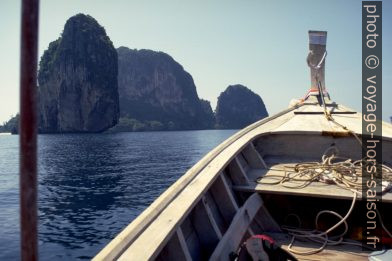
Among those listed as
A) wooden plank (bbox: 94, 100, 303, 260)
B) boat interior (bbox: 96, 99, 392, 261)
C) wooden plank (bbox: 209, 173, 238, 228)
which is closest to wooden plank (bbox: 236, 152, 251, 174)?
boat interior (bbox: 96, 99, 392, 261)

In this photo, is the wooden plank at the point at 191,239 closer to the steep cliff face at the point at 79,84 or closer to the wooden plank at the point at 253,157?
the wooden plank at the point at 253,157

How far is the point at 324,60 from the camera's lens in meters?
9.03

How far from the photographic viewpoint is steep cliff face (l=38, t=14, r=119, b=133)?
117m

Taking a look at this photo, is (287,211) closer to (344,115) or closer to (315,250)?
(315,250)

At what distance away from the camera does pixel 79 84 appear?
119500 mm

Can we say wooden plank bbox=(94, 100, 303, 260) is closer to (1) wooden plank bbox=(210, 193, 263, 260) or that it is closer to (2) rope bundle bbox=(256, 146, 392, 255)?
(1) wooden plank bbox=(210, 193, 263, 260)

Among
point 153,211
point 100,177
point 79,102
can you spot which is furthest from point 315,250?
point 79,102

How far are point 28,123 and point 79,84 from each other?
421 ft

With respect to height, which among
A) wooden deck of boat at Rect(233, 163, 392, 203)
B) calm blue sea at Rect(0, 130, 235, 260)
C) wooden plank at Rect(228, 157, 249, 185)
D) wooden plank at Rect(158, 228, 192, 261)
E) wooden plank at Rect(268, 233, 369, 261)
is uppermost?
wooden plank at Rect(228, 157, 249, 185)

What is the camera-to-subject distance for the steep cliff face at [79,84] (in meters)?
117

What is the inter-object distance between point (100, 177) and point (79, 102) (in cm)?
9706

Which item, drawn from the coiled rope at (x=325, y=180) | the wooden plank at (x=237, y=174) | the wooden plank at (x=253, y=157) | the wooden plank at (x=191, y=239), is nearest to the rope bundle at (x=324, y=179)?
the coiled rope at (x=325, y=180)

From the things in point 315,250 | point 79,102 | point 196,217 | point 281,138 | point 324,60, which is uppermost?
point 79,102

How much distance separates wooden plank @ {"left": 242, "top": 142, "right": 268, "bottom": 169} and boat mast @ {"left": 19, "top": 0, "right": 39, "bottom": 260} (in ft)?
14.7
